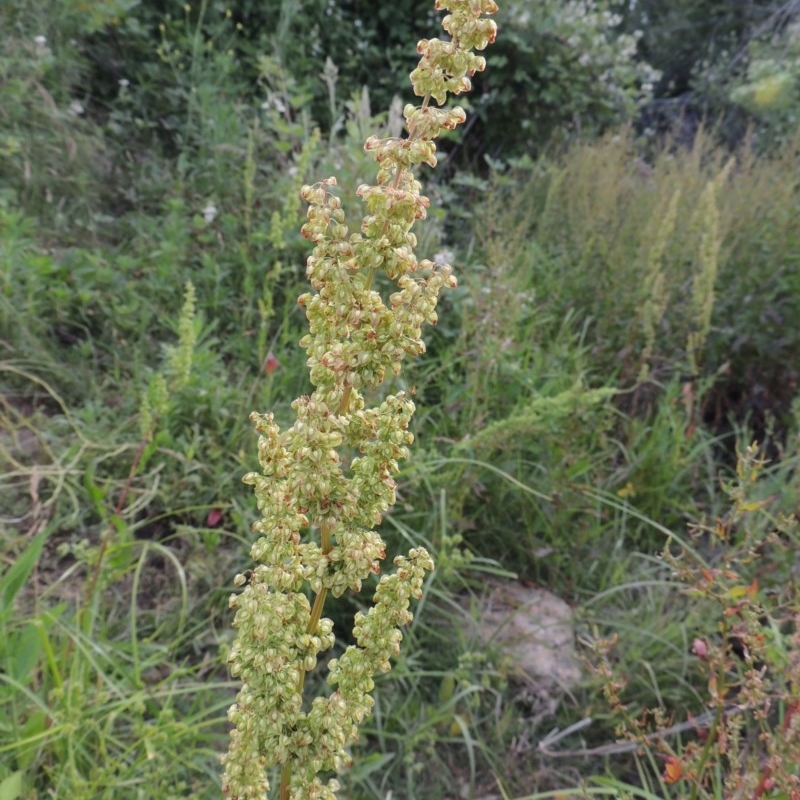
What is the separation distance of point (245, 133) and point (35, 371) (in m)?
2.06

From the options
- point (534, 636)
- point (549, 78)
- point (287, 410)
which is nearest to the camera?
point (534, 636)

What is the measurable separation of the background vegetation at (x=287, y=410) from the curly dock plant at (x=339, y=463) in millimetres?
830

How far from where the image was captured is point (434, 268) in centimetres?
85

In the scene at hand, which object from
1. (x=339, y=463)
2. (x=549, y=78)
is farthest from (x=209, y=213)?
(x=549, y=78)

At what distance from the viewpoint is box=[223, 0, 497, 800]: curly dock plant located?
0.81m

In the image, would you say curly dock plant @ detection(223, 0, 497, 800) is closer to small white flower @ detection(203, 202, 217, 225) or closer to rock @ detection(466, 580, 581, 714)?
rock @ detection(466, 580, 581, 714)

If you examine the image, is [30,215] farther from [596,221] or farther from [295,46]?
[596,221]

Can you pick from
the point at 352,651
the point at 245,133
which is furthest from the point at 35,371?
the point at 352,651

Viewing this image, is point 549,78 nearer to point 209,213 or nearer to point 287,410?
point 209,213

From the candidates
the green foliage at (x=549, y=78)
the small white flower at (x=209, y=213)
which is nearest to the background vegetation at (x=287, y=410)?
the small white flower at (x=209, y=213)

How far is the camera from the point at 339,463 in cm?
87

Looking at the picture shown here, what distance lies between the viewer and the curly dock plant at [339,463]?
2.64ft

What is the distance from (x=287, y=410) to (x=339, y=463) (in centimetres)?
183

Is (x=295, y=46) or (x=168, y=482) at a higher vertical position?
(x=295, y=46)
